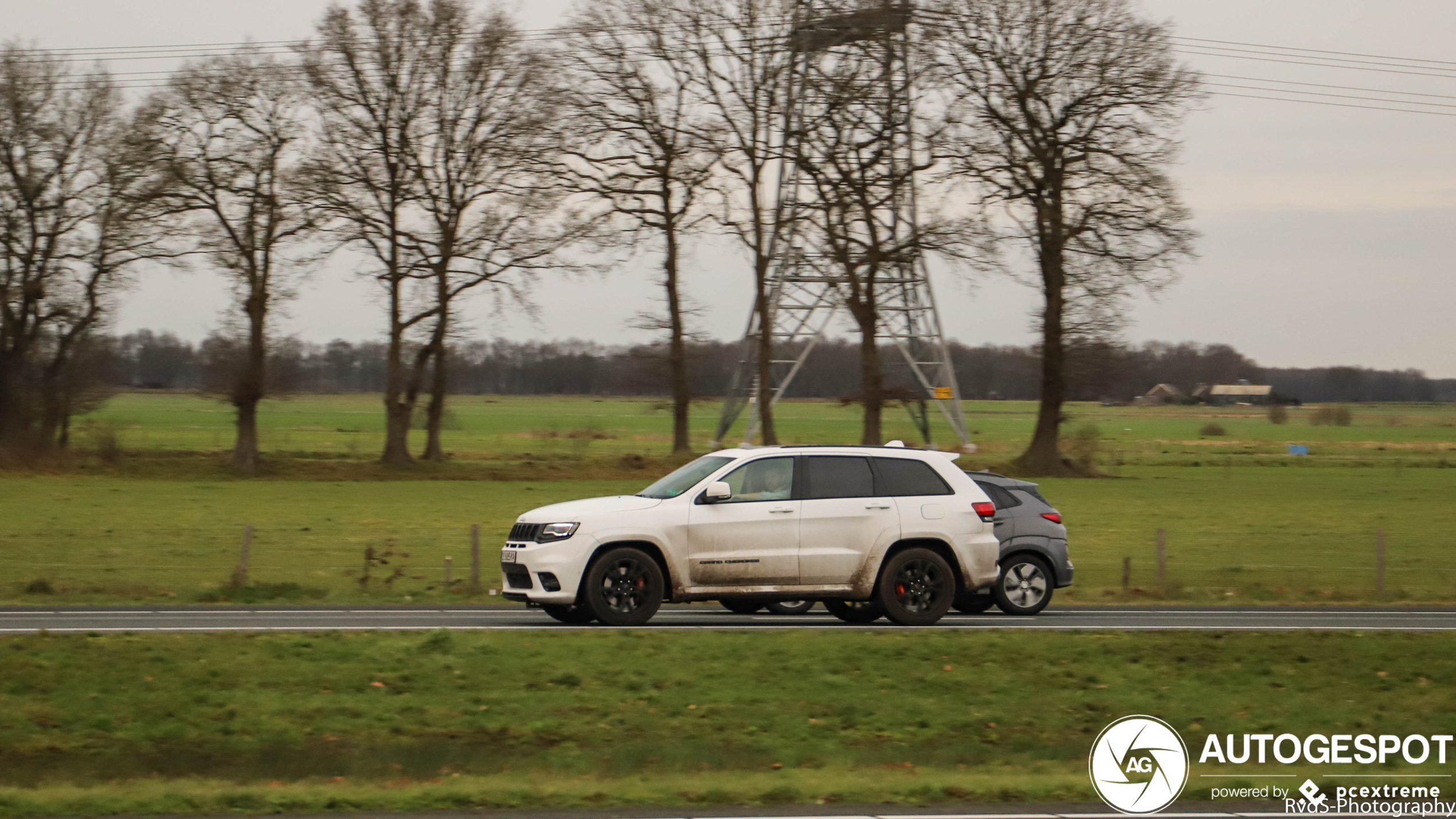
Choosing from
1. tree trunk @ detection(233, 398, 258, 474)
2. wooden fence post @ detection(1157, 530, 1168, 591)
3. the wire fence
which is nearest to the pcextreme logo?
the wire fence

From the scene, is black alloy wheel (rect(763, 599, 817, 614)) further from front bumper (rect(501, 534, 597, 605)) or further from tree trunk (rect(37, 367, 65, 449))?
tree trunk (rect(37, 367, 65, 449))

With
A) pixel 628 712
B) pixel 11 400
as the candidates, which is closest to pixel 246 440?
pixel 11 400

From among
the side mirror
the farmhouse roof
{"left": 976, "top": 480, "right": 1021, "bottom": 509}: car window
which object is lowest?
{"left": 976, "top": 480, "right": 1021, "bottom": 509}: car window

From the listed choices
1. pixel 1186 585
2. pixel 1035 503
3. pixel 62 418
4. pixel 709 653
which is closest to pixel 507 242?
pixel 62 418

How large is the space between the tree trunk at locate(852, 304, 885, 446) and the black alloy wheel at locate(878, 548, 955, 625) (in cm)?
3542

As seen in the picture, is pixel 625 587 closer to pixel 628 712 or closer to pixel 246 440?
pixel 628 712

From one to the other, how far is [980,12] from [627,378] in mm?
18392

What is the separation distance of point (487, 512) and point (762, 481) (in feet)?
71.7

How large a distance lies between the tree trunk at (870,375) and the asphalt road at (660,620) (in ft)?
104

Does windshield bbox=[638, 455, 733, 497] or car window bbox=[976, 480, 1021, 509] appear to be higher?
windshield bbox=[638, 455, 733, 497]

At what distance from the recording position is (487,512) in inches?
1421

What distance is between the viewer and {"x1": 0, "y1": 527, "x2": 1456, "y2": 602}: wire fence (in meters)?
21.1

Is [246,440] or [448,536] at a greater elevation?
[246,440]

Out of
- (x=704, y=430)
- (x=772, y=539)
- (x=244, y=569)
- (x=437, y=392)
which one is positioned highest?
(x=437, y=392)
